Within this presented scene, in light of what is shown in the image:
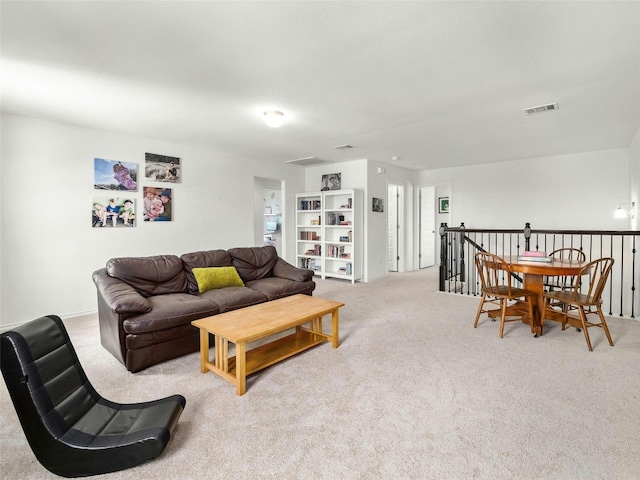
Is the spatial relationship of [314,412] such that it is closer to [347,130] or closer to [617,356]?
[617,356]

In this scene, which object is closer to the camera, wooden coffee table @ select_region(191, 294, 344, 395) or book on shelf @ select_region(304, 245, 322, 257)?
wooden coffee table @ select_region(191, 294, 344, 395)

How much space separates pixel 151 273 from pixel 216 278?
654 mm

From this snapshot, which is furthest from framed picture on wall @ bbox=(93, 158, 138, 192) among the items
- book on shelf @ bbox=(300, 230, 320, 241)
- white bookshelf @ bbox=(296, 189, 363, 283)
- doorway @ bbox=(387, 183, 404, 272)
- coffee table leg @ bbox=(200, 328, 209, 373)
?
doorway @ bbox=(387, 183, 404, 272)

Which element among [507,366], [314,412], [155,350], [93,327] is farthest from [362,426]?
[93,327]

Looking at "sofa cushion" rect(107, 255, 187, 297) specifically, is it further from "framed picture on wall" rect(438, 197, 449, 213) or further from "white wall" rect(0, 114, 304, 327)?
"framed picture on wall" rect(438, 197, 449, 213)

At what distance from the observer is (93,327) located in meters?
3.72

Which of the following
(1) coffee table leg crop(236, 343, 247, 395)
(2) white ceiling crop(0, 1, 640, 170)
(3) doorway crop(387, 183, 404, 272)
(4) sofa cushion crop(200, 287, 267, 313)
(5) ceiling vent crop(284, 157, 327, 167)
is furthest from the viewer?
(3) doorway crop(387, 183, 404, 272)

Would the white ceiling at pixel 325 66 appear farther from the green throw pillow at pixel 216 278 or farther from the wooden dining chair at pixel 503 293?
the green throw pillow at pixel 216 278

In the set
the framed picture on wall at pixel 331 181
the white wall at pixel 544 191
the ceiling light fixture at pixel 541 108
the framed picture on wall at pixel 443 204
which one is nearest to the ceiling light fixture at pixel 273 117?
the ceiling light fixture at pixel 541 108

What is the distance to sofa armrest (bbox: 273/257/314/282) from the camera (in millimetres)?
4207

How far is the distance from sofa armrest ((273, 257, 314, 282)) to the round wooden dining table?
2250mm

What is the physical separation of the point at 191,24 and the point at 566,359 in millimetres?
3659

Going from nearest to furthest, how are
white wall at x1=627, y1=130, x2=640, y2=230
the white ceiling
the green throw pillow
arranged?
1. the white ceiling
2. the green throw pillow
3. white wall at x1=627, y1=130, x2=640, y2=230

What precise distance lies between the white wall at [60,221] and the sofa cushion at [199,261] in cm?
125
